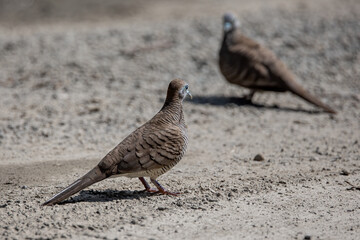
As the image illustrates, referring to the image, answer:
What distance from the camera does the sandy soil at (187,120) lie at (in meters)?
5.18

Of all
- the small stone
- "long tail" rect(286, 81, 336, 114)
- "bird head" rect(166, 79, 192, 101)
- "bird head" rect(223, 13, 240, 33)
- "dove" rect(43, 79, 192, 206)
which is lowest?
the small stone

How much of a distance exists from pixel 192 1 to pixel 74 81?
6.55 metres

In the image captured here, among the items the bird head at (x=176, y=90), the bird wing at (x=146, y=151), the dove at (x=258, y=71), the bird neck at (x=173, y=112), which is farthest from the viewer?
the dove at (x=258, y=71)

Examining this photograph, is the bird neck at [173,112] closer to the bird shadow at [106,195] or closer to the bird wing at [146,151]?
the bird wing at [146,151]

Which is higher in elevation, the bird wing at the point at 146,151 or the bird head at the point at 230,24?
the bird head at the point at 230,24

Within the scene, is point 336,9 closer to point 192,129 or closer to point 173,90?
point 192,129

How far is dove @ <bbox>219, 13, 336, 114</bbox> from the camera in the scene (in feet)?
32.0

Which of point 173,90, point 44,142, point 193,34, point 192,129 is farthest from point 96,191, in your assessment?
point 193,34

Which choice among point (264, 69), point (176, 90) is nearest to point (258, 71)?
point (264, 69)

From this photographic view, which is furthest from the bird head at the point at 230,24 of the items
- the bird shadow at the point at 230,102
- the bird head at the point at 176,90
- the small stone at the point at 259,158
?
the bird head at the point at 176,90

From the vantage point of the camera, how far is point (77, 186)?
5.16 metres

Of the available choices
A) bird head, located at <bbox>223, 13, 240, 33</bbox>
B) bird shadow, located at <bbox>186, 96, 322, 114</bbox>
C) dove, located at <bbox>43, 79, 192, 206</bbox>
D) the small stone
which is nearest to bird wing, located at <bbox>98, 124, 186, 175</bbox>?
dove, located at <bbox>43, 79, 192, 206</bbox>

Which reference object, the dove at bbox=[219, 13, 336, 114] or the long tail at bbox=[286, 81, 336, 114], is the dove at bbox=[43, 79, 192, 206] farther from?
the long tail at bbox=[286, 81, 336, 114]

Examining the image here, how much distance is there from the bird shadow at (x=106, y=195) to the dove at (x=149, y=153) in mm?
121
